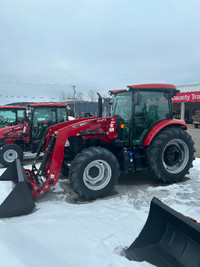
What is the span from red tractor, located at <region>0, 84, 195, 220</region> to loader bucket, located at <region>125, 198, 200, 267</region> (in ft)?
5.51

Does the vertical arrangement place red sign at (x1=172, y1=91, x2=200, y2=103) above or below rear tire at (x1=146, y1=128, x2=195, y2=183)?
above

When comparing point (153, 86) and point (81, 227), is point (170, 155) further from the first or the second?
point (81, 227)

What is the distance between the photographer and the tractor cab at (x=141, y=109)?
197 inches

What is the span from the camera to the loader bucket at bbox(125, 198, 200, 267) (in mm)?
2246

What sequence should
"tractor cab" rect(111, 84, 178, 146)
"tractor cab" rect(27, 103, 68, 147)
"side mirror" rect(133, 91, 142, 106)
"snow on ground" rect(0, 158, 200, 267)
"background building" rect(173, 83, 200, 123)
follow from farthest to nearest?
"background building" rect(173, 83, 200, 123)
"tractor cab" rect(27, 103, 68, 147)
"tractor cab" rect(111, 84, 178, 146)
"side mirror" rect(133, 91, 142, 106)
"snow on ground" rect(0, 158, 200, 267)

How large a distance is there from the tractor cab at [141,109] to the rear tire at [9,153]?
13.6 ft

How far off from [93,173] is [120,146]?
1.07m

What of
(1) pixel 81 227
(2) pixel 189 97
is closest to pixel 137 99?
(1) pixel 81 227

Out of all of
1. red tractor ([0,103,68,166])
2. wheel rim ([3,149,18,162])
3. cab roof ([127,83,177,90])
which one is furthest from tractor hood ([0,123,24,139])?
cab roof ([127,83,177,90])

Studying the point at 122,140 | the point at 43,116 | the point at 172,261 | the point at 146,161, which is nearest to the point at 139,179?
the point at 146,161

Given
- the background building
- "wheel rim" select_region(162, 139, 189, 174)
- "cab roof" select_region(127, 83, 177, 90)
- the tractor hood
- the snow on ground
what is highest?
the background building

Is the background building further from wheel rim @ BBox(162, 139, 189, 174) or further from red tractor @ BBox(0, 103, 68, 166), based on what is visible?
wheel rim @ BBox(162, 139, 189, 174)

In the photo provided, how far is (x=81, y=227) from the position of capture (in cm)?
316

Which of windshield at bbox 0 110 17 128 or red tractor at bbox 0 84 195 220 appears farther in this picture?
windshield at bbox 0 110 17 128
